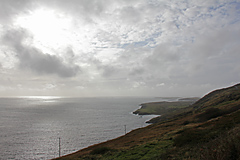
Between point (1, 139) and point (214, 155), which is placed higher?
point (214, 155)

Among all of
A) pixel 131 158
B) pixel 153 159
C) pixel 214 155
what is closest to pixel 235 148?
pixel 214 155

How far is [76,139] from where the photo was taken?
7356cm

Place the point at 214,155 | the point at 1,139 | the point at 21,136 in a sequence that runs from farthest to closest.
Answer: the point at 21,136 → the point at 1,139 → the point at 214,155

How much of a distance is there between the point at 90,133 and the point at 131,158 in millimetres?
65733

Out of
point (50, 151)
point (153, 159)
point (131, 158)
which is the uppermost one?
point (153, 159)

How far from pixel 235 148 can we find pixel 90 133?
3233 inches

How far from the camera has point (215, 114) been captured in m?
48.0

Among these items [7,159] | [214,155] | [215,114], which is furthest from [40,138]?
[214,155]

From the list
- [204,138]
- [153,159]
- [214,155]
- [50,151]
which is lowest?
[50,151]

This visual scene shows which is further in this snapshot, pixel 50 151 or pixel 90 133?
pixel 90 133

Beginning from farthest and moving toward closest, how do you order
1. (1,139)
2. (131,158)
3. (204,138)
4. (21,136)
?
(21,136)
(1,139)
(131,158)
(204,138)

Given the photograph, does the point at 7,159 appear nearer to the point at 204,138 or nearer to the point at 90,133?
the point at 90,133

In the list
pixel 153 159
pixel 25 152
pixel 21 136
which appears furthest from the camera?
pixel 21 136

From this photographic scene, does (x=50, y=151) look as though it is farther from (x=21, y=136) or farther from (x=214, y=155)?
(x=214, y=155)
